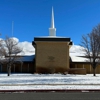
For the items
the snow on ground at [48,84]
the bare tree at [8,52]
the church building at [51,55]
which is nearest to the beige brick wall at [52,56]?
the church building at [51,55]

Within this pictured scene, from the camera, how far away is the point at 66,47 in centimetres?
4038

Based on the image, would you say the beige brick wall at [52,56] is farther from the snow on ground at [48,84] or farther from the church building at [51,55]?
the snow on ground at [48,84]

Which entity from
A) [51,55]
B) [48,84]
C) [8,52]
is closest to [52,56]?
[51,55]

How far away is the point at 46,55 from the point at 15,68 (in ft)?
30.4

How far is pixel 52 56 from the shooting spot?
40500 mm

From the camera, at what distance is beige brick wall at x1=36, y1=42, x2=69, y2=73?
40.4 metres

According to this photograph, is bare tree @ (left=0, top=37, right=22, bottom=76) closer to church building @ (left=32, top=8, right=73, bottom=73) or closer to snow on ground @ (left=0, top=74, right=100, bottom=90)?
church building @ (left=32, top=8, right=73, bottom=73)

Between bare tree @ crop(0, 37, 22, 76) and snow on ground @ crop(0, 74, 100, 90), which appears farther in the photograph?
bare tree @ crop(0, 37, 22, 76)

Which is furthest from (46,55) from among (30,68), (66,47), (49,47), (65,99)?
(65,99)

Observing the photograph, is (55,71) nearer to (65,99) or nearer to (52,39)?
(52,39)

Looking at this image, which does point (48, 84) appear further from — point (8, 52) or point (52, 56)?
point (52, 56)

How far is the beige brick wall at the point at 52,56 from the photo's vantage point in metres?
40.4

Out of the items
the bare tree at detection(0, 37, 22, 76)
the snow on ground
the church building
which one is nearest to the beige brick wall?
the church building

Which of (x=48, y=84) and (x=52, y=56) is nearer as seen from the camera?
(x=48, y=84)
